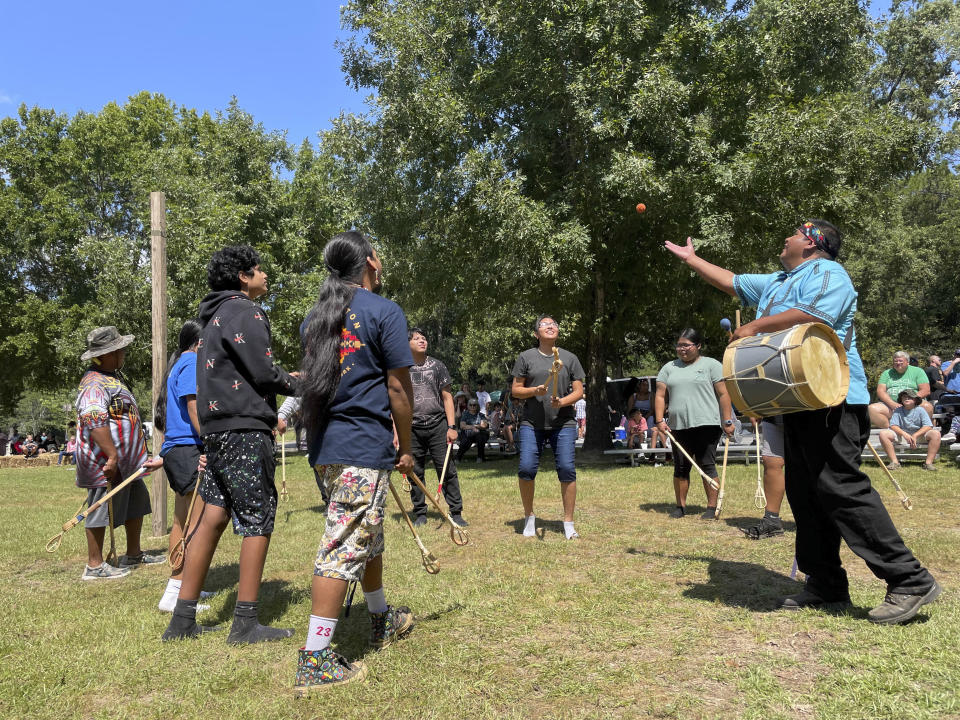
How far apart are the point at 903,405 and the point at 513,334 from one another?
70.4ft

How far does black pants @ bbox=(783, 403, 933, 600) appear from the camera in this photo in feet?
12.5

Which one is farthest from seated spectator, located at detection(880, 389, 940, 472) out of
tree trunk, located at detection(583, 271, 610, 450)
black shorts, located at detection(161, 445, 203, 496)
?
black shorts, located at detection(161, 445, 203, 496)

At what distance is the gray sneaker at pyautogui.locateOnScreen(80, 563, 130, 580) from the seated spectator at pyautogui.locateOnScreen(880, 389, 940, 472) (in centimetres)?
1104

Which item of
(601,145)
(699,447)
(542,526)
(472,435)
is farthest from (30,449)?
(699,447)

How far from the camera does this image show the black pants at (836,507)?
379cm

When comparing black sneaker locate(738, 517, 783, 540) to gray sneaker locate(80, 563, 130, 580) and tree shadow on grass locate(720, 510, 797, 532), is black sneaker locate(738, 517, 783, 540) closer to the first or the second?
tree shadow on grass locate(720, 510, 797, 532)

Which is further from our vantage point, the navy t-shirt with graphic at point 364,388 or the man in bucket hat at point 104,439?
the man in bucket hat at point 104,439

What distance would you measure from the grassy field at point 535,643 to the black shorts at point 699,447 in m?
1.35

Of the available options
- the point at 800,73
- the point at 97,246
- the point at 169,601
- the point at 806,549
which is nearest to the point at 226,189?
the point at 97,246

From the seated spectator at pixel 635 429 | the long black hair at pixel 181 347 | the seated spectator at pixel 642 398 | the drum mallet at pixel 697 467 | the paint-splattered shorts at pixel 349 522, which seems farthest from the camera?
the seated spectator at pixel 642 398

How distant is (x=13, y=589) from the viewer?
5844 mm

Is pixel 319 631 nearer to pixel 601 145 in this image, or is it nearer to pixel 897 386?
pixel 897 386

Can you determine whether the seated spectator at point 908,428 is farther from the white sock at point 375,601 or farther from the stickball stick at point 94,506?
the stickball stick at point 94,506

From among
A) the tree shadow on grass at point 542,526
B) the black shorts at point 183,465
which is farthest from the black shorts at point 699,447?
the black shorts at point 183,465
